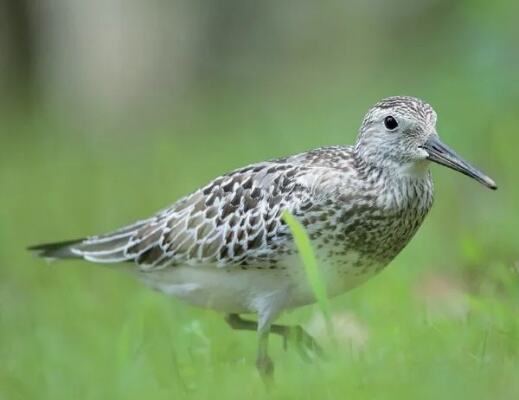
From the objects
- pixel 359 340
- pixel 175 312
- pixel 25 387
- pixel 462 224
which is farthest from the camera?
pixel 462 224

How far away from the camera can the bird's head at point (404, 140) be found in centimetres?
621

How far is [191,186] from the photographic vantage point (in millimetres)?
12961

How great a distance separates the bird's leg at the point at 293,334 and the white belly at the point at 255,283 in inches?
6.0

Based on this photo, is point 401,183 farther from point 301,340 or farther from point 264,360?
point 264,360

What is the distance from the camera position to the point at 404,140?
20.8 feet

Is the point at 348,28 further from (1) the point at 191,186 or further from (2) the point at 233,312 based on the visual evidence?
(2) the point at 233,312

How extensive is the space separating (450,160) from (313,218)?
707 millimetres

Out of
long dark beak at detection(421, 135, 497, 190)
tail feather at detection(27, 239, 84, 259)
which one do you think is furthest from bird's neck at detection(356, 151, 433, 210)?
tail feather at detection(27, 239, 84, 259)

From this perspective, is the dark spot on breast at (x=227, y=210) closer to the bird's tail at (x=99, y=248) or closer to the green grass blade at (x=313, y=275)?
the bird's tail at (x=99, y=248)

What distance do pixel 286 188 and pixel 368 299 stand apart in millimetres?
1290

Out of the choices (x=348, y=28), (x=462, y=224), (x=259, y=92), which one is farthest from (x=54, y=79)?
(x=462, y=224)

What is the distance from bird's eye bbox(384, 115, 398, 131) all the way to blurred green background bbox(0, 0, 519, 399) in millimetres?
707

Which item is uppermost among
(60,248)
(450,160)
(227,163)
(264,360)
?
(450,160)

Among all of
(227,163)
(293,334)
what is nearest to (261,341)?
(293,334)
